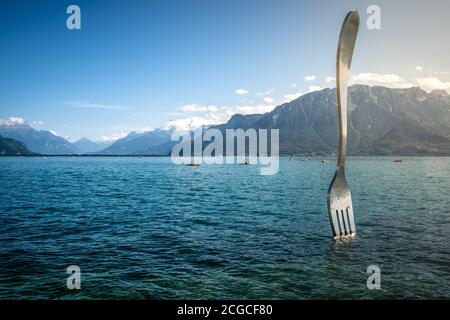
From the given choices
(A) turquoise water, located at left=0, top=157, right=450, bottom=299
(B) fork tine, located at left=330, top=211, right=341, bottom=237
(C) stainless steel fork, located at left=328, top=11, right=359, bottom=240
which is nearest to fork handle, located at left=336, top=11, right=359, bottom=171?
(C) stainless steel fork, located at left=328, top=11, right=359, bottom=240

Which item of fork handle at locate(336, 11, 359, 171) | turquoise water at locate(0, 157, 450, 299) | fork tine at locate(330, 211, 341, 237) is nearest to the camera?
fork handle at locate(336, 11, 359, 171)

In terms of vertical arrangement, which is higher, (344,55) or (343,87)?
(344,55)

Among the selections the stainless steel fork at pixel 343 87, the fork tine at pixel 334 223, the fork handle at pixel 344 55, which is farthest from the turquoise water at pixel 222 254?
the fork handle at pixel 344 55

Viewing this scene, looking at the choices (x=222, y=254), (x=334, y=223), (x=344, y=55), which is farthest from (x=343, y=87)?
(x=222, y=254)

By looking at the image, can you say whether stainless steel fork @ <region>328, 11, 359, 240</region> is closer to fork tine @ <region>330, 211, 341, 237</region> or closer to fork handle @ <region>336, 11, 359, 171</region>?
fork handle @ <region>336, 11, 359, 171</region>

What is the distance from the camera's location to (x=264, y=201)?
54562 mm

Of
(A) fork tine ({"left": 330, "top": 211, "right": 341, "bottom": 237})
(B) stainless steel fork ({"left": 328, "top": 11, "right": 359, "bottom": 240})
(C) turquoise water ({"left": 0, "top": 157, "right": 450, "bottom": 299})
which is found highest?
(B) stainless steel fork ({"left": 328, "top": 11, "right": 359, "bottom": 240})

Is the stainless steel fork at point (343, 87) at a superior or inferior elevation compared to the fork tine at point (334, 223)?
superior

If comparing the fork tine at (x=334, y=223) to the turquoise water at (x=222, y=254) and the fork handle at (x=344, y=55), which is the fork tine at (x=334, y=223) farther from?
the fork handle at (x=344, y=55)

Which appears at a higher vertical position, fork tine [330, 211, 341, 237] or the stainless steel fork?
the stainless steel fork

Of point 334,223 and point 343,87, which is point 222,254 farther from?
point 343,87
